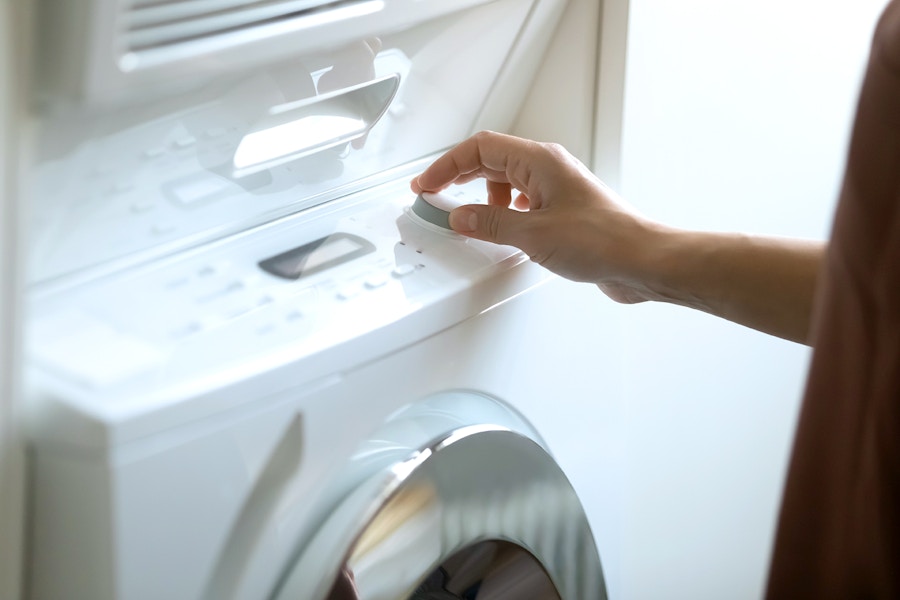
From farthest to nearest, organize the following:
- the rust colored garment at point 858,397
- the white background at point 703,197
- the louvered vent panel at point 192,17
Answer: the white background at point 703,197 → the louvered vent panel at point 192,17 → the rust colored garment at point 858,397

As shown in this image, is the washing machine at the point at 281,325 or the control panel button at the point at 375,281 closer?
the washing machine at the point at 281,325

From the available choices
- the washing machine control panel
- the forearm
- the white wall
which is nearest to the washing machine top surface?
the washing machine control panel

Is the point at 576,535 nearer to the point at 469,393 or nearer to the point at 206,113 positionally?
the point at 469,393

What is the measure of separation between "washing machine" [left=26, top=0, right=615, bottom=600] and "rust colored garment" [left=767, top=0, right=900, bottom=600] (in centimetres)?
29

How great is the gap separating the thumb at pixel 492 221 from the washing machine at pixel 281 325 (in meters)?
0.02

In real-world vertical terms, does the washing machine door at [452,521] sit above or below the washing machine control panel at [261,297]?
below

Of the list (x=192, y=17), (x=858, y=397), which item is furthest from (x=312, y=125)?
(x=858, y=397)

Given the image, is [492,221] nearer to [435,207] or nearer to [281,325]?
[435,207]

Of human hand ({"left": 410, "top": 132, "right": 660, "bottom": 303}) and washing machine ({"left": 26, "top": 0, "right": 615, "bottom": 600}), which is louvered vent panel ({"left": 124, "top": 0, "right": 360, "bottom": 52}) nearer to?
washing machine ({"left": 26, "top": 0, "right": 615, "bottom": 600})

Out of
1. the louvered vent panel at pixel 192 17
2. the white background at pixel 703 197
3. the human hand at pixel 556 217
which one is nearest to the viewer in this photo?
the louvered vent panel at pixel 192 17

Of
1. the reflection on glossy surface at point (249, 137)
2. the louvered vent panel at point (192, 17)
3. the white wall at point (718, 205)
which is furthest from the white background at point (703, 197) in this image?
the louvered vent panel at point (192, 17)

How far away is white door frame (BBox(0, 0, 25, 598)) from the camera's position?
499 millimetres

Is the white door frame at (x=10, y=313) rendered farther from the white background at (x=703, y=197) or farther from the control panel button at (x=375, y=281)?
the white background at (x=703, y=197)

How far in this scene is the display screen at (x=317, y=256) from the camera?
2.39ft
